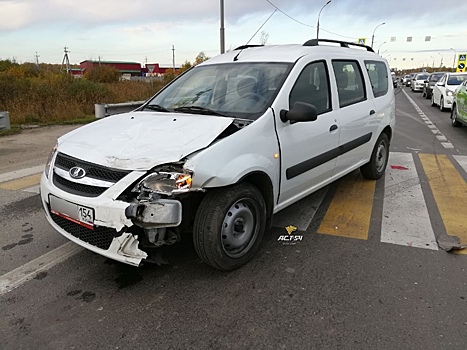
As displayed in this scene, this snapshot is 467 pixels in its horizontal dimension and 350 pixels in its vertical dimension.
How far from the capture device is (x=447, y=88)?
1580 cm

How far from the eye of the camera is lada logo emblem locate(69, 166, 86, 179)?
9.52 ft

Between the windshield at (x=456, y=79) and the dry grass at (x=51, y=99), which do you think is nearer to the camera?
the dry grass at (x=51, y=99)

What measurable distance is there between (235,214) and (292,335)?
3.46 ft

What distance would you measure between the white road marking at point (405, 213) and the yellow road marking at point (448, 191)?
210mm

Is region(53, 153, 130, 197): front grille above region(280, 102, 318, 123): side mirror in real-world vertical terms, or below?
below

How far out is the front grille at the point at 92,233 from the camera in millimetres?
2797

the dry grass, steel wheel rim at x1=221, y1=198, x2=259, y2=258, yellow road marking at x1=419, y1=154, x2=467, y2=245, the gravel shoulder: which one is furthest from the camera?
the dry grass

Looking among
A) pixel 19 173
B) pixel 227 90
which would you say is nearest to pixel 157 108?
pixel 227 90

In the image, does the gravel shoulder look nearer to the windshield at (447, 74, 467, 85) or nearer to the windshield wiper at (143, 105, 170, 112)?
the windshield wiper at (143, 105, 170, 112)

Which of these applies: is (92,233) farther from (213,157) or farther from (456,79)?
(456,79)

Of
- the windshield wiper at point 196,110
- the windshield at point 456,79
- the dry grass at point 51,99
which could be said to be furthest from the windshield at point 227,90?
the windshield at point 456,79

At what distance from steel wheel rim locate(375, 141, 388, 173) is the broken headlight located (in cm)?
400

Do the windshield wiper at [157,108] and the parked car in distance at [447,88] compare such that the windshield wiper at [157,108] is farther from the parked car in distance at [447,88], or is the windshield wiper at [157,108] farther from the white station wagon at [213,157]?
the parked car in distance at [447,88]

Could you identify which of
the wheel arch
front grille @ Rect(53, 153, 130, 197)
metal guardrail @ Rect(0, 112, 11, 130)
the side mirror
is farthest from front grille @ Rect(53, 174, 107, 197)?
metal guardrail @ Rect(0, 112, 11, 130)
